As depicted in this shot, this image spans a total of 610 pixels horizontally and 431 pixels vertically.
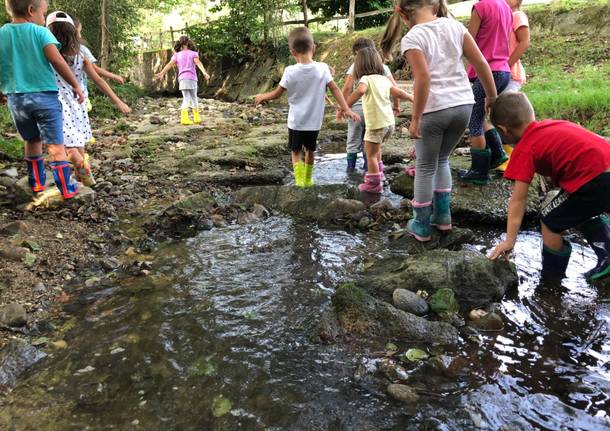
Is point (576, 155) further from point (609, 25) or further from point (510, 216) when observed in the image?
point (609, 25)

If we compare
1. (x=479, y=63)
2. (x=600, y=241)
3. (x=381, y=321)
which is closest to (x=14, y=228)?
(x=381, y=321)

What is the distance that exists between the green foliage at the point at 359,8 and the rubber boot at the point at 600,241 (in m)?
19.4

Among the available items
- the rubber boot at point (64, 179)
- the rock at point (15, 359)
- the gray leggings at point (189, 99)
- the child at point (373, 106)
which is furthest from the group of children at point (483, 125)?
the gray leggings at point (189, 99)

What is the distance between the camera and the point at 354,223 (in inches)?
182

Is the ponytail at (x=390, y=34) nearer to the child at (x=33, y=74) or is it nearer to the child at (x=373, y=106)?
the child at (x=373, y=106)

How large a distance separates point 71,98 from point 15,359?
3752 millimetres

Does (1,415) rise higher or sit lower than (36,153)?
lower

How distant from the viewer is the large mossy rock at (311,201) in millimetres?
4812

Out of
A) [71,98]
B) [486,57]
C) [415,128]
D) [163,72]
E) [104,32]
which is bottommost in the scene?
[415,128]

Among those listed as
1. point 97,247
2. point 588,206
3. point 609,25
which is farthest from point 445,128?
point 609,25

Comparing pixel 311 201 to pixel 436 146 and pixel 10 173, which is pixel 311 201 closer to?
pixel 436 146

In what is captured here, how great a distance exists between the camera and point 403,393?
222 centimetres

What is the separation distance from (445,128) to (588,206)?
1.16 meters

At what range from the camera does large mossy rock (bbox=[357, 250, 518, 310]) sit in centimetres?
316
